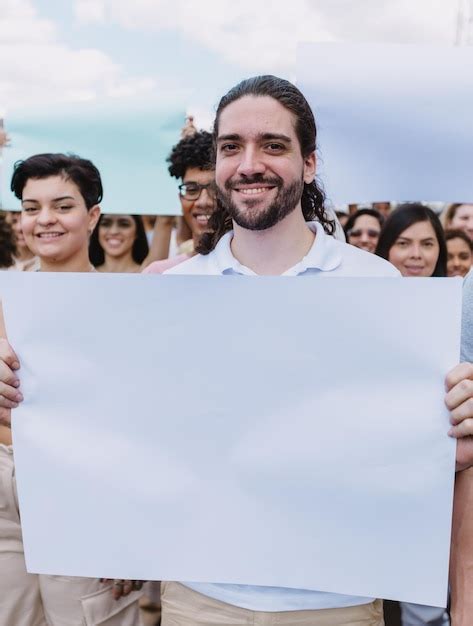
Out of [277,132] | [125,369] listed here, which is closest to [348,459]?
[125,369]

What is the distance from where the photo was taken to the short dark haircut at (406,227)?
12.6 ft

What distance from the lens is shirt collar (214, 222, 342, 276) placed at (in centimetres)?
189

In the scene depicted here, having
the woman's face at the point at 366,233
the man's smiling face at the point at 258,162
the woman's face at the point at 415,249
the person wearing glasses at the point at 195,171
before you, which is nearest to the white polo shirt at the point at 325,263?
the man's smiling face at the point at 258,162

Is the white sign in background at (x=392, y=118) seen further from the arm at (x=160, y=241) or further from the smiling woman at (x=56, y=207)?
the arm at (x=160, y=241)

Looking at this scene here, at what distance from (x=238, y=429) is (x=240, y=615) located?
47 centimetres

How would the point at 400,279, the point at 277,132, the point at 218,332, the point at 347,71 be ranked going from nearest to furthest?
the point at 400,279 < the point at 218,332 < the point at 277,132 < the point at 347,71

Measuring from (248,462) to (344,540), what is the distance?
25cm

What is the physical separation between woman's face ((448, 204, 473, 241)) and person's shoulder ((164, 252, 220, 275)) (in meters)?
2.79

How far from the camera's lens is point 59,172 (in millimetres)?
2967

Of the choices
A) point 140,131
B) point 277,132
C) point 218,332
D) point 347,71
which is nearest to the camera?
point 218,332

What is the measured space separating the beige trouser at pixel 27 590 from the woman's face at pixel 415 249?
211 cm

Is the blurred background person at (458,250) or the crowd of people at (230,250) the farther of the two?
the blurred background person at (458,250)

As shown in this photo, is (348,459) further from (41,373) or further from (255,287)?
(41,373)

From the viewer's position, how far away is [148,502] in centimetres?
167
